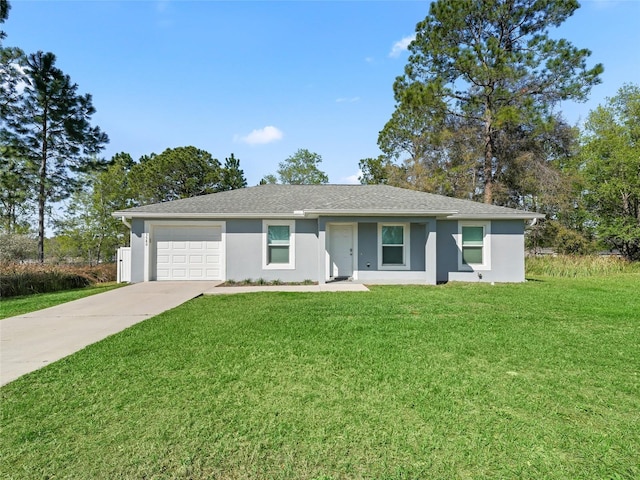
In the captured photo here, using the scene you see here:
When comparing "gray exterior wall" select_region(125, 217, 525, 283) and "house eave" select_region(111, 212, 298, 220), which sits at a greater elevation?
"house eave" select_region(111, 212, 298, 220)

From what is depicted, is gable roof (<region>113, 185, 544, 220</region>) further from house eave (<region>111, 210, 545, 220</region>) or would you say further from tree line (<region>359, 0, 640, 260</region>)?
tree line (<region>359, 0, 640, 260</region>)

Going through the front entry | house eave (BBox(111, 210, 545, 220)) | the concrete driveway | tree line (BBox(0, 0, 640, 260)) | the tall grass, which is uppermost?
tree line (BBox(0, 0, 640, 260))

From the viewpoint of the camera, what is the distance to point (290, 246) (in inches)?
442

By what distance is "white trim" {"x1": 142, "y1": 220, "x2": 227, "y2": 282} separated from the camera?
11.0 metres

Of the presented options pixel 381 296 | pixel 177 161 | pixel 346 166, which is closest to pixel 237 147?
pixel 177 161

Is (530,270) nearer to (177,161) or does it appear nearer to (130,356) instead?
(130,356)

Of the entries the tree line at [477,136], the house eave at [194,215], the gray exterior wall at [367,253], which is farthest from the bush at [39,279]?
the tree line at [477,136]

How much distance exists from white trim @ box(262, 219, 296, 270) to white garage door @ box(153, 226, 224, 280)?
1.64 meters

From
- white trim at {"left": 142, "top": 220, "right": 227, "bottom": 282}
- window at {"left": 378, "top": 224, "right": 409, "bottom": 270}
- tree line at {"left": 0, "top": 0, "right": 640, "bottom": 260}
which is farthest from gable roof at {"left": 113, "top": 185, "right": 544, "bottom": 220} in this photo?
tree line at {"left": 0, "top": 0, "right": 640, "bottom": 260}

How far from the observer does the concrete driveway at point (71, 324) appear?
3986 mm

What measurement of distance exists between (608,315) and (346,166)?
25582 mm

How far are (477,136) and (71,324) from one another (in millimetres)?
21096

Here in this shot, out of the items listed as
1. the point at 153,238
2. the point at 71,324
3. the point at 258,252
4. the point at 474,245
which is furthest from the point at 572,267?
the point at 71,324

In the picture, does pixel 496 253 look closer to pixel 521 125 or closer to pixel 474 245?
pixel 474 245
